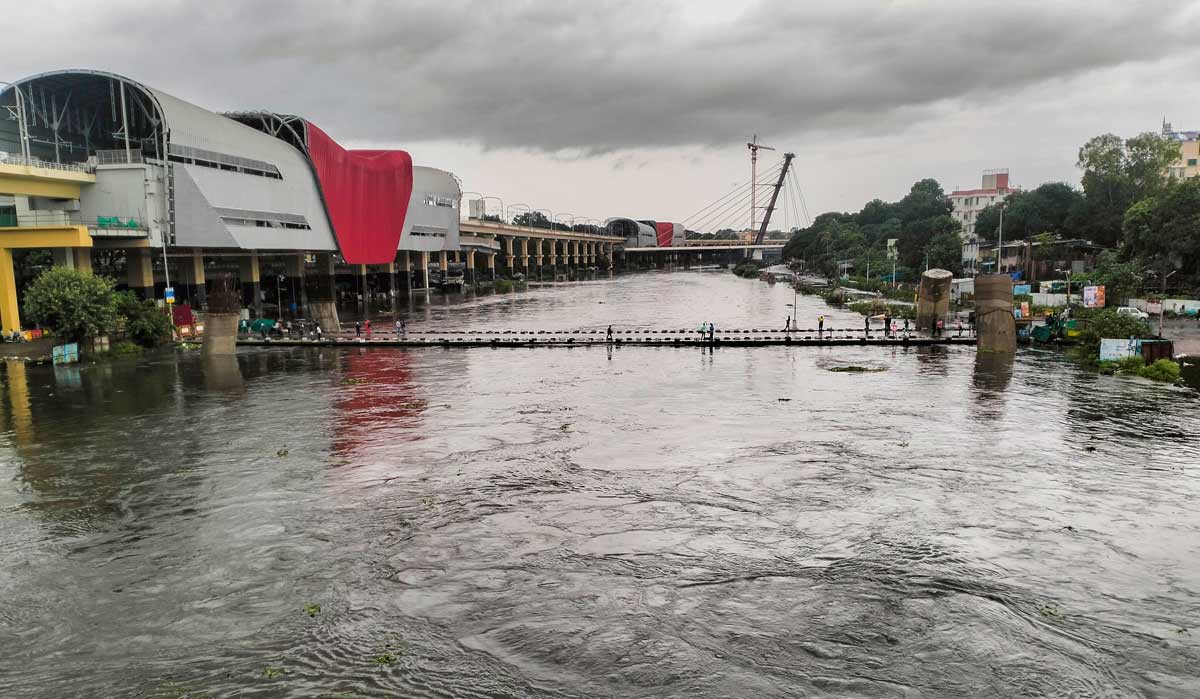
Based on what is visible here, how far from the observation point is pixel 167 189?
54.5 m

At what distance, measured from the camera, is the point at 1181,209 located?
68.0 m

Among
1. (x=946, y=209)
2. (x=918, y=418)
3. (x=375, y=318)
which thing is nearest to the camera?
(x=918, y=418)

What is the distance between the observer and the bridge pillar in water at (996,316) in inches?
1649

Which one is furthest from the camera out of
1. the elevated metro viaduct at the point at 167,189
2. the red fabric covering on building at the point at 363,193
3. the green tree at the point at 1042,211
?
the green tree at the point at 1042,211

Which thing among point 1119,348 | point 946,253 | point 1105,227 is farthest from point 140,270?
point 1105,227

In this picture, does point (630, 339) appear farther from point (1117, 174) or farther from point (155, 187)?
point (1117, 174)

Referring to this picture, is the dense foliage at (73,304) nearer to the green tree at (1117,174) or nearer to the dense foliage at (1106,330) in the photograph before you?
the dense foliage at (1106,330)

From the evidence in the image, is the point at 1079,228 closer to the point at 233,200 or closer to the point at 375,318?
the point at 375,318

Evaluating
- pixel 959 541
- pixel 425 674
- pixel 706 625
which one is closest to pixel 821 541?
pixel 959 541

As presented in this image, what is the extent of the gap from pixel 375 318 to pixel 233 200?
53.5 ft

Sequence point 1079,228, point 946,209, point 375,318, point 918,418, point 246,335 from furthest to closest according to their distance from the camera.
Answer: point 946,209 → point 1079,228 → point 375,318 → point 246,335 → point 918,418

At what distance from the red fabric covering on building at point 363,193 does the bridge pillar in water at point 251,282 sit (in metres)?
8.98

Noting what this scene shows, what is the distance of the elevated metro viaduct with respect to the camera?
49219mm

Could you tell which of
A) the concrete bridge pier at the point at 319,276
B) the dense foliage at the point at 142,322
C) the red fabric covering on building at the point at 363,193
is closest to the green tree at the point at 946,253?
the red fabric covering on building at the point at 363,193
